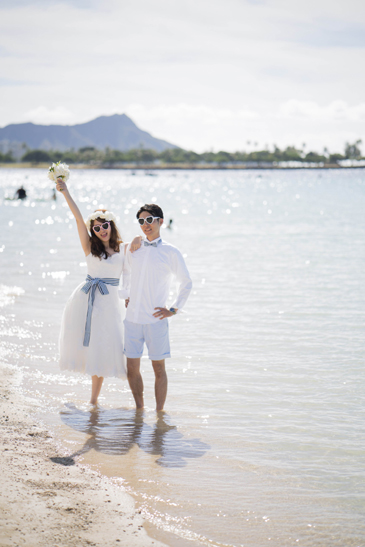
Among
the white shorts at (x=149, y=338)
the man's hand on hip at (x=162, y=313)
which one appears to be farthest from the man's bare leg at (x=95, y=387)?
the man's hand on hip at (x=162, y=313)

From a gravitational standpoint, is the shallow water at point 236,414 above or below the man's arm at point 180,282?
below

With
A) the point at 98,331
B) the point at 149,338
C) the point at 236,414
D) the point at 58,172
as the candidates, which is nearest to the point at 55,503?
the point at 149,338

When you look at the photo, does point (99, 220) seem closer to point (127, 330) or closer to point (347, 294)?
point (127, 330)

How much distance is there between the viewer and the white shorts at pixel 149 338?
5879 millimetres

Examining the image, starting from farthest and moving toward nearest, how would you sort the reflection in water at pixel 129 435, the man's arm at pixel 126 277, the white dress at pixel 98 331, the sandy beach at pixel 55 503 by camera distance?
the white dress at pixel 98 331, the man's arm at pixel 126 277, the reflection in water at pixel 129 435, the sandy beach at pixel 55 503

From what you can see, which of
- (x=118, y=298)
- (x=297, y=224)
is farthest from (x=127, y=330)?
(x=297, y=224)

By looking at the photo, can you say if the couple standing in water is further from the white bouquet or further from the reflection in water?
the reflection in water

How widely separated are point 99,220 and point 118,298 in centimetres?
85

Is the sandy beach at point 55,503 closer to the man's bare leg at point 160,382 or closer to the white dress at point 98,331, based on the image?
the white dress at point 98,331

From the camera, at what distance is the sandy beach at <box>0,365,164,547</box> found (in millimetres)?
3879

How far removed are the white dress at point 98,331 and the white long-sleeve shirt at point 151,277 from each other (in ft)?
1.13

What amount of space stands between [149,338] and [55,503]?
202cm

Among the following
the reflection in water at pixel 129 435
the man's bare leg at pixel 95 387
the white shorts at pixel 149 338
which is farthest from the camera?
the man's bare leg at pixel 95 387

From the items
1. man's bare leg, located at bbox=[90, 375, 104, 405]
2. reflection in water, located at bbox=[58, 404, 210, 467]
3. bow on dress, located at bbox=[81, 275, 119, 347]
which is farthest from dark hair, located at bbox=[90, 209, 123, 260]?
reflection in water, located at bbox=[58, 404, 210, 467]
